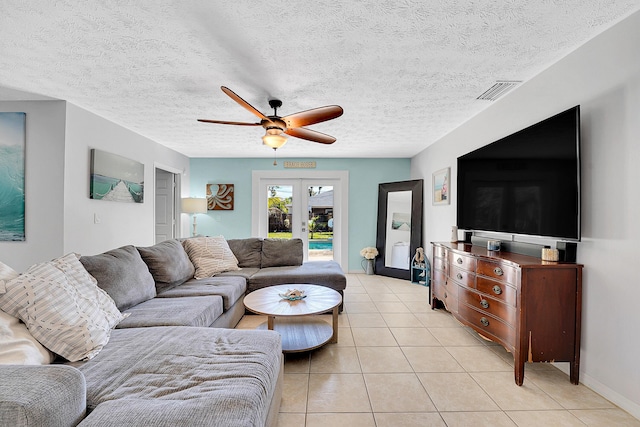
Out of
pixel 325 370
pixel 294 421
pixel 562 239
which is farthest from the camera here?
pixel 325 370

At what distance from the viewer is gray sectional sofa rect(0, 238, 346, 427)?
967 mm

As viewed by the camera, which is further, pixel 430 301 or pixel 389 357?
pixel 430 301

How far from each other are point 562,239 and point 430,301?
6.23 ft

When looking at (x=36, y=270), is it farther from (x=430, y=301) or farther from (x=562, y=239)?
(x=430, y=301)

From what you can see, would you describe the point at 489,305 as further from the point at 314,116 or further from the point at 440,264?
the point at 314,116

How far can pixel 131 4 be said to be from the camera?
5.28 feet

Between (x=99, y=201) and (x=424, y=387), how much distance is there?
3.72 metres

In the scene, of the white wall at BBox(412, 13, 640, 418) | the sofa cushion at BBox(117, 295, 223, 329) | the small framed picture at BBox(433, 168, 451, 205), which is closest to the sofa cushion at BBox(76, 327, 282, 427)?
the sofa cushion at BBox(117, 295, 223, 329)

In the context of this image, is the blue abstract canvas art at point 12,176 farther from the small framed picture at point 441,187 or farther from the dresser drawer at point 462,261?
the small framed picture at point 441,187

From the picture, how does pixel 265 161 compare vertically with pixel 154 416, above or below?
above

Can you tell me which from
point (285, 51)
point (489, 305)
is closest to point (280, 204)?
point (285, 51)

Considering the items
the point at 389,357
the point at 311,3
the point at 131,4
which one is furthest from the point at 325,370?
the point at 131,4

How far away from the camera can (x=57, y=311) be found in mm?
1447

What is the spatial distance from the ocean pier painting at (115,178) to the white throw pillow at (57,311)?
1.96m
